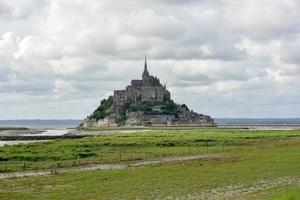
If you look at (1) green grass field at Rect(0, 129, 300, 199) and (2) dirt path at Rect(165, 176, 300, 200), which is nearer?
(2) dirt path at Rect(165, 176, 300, 200)

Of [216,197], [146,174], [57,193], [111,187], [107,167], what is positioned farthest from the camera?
[107,167]

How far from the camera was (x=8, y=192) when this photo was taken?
30469mm

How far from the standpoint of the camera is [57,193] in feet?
97.7

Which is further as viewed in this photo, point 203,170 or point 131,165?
point 131,165

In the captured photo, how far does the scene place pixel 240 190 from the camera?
29.8 m

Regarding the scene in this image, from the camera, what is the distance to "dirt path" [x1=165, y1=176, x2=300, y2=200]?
2738cm

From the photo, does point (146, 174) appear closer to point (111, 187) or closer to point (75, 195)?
point (111, 187)

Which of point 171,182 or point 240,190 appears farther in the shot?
point 171,182

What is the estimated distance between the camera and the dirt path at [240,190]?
27.4m

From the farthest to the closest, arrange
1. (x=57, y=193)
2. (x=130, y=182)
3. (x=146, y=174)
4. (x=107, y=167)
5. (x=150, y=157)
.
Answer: (x=150, y=157), (x=107, y=167), (x=146, y=174), (x=130, y=182), (x=57, y=193)

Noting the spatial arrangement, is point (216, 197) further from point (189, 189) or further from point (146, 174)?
point (146, 174)

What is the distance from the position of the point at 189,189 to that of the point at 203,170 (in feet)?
36.0

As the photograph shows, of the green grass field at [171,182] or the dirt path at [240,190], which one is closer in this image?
the dirt path at [240,190]

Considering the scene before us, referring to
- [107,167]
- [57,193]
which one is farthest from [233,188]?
[107,167]
